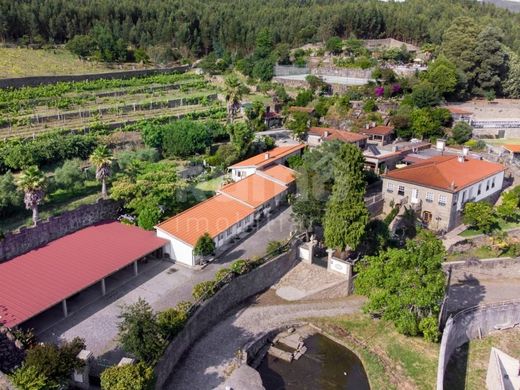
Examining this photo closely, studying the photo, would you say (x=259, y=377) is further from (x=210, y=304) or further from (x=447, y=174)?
(x=447, y=174)

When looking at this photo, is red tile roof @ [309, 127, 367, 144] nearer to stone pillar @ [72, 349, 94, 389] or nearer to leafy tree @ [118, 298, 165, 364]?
leafy tree @ [118, 298, 165, 364]

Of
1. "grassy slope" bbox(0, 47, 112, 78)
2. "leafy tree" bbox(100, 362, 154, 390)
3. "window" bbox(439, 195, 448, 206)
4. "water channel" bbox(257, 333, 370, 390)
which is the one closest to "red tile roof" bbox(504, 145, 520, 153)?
"window" bbox(439, 195, 448, 206)

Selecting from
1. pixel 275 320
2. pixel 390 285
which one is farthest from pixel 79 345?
pixel 390 285

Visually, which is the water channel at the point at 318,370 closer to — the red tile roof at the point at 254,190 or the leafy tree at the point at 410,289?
the leafy tree at the point at 410,289

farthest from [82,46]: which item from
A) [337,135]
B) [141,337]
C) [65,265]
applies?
[141,337]

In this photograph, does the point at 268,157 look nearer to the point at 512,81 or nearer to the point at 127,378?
the point at 127,378
